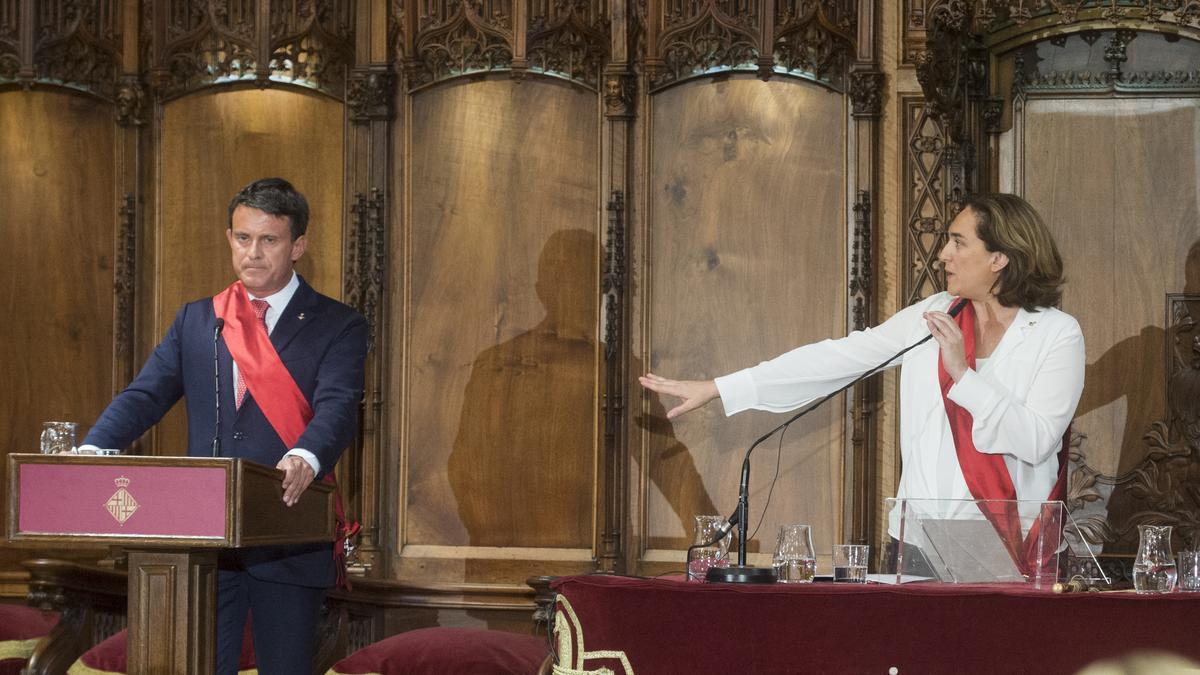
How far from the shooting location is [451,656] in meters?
4.93

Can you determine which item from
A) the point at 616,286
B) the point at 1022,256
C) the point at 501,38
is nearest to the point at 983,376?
the point at 1022,256

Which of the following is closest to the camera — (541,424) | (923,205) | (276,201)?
(276,201)

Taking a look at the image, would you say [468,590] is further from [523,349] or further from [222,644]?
[222,644]

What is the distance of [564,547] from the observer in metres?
6.07

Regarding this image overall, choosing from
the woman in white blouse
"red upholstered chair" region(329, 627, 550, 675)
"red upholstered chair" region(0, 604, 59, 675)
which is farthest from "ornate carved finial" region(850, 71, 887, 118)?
"red upholstered chair" region(0, 604, 59, 675)

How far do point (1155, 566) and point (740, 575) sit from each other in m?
0.86

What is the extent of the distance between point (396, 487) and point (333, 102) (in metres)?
1.62

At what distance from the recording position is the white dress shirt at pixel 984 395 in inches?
147

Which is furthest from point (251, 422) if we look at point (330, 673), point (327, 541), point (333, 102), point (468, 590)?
point (333, 102)

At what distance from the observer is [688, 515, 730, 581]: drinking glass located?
3.42 m

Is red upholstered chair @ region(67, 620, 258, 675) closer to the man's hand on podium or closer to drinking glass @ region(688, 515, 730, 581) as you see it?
the man's hand on podium

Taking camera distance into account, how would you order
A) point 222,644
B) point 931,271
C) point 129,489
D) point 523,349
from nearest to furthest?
point 129,489, point 222,644, point 931,271, point 523,349

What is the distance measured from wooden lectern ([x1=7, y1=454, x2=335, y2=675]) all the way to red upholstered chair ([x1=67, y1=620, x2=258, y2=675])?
1782mm

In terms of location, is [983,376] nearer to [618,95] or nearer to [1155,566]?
[1155,566]
